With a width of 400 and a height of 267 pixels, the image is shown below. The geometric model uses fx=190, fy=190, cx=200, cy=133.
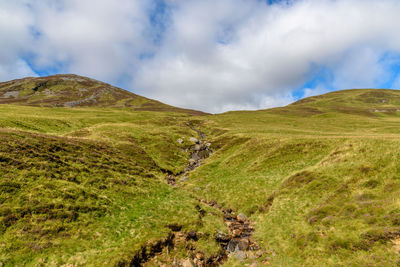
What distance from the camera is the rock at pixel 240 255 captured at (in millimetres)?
18047

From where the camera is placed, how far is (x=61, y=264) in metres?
14.1

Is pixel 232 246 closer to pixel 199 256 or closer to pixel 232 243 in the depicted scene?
pixel 232 243

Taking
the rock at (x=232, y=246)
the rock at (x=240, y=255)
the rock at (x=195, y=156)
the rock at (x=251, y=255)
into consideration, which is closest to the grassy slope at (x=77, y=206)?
the rock at (x=232, y=246)

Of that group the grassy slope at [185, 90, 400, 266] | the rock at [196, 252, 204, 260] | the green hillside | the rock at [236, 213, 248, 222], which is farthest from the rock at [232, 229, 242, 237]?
the rock at [196, 252, 204, 260]

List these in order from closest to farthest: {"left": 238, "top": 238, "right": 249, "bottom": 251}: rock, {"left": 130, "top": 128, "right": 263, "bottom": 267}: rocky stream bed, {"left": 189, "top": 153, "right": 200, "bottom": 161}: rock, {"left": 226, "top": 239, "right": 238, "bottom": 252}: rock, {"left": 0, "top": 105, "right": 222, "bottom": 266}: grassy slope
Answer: {"left": 0, "top": 105, "right": 222, "bottom": 266}: grassy slope → {"left": 130, "top": 128, "right": 263, "bottom": 267}: rocky stream bed → {"left": 238, "top": 238, "right": 249, "bottom": 251}: rock → {"left": 226, "top": 239, "right": 238, "bottom": 252}: rock → {"left": 189, "top": 153, "right": 200, "bottom": 161}: rock

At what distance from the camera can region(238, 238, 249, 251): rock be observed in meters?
19.4

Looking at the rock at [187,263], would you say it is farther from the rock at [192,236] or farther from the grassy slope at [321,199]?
the grassy slope at [321,199]

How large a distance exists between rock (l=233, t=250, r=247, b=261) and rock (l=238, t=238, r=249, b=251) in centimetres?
62

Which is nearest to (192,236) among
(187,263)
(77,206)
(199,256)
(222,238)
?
(199,256)

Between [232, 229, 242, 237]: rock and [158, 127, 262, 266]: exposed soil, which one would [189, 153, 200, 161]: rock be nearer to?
[158, 127, 262, 266]: exposed soil

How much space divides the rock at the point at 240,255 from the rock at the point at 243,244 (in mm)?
616

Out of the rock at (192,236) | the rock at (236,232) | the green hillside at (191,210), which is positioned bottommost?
the rock at (236,232)

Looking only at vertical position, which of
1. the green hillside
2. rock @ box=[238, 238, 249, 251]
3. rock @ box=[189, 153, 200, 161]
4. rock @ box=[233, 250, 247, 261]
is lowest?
rock @ box=[233, 250, 247, 261]

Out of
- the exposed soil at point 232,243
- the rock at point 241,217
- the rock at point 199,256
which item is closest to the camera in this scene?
the exposed soil at point 232,243
